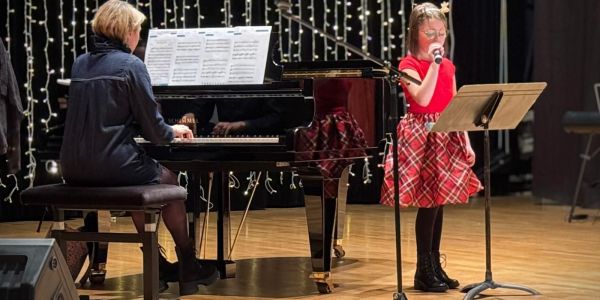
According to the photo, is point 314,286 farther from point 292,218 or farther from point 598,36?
point 598,36

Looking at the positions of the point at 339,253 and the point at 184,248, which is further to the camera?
the point at 339,253

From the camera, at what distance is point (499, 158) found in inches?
380

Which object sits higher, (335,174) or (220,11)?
(220,11)

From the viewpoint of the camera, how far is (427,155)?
484 centimetres

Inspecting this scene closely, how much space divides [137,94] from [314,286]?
1380 mm

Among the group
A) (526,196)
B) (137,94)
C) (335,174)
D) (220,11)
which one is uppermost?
(220,11)

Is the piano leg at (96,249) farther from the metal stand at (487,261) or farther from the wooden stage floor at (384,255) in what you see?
the metal stand at (487,261)

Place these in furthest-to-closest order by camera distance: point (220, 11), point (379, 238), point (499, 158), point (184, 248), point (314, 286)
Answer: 1. point (499, 158)
2. point (220, 11)
3. point (379, 238)
4. point (314, 286)
5. point (184, 248)

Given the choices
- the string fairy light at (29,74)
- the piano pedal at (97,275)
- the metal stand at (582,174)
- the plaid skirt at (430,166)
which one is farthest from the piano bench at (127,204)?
the metal stand at (582,174)

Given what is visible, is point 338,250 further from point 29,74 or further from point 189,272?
point 29,74

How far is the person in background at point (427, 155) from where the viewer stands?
4.77m

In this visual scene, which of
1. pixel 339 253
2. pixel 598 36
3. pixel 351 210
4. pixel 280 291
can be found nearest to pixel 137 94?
pixel 280 291

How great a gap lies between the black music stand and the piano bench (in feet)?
4.02

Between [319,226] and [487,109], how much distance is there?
978 millimetres
